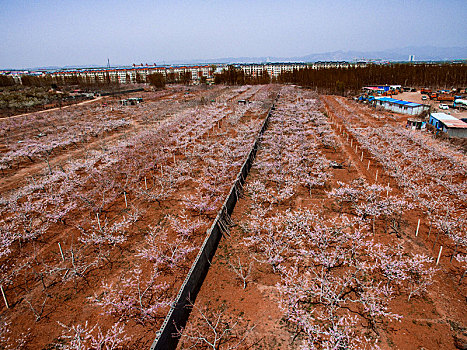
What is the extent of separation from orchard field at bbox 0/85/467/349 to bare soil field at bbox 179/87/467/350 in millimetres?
71

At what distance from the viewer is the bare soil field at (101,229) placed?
9.55 meters

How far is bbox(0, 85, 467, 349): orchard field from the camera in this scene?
9.11 m

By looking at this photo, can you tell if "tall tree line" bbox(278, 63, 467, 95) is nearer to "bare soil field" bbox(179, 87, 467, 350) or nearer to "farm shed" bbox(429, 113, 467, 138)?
"farm shed" bbox(429, 113, 467, 138)

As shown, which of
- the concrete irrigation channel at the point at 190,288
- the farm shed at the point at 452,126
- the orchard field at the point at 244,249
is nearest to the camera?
the concrete irrigation channel at the point at 190,288

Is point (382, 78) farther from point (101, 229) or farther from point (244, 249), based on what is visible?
point (101, 229)

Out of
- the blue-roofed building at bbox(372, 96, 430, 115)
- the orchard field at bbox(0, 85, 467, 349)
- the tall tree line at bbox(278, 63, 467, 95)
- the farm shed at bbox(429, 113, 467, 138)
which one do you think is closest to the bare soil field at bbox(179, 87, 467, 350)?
the orchard field at bbox(0, 85, 467, 349)

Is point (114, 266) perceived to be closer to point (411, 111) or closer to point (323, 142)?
point (323, 142)

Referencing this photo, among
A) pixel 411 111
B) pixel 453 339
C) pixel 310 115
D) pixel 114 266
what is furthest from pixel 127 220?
pixel 411 111

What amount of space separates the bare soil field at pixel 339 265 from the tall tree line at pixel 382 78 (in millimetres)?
64456

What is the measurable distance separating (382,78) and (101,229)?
11315 cm

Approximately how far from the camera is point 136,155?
25953 millimetres

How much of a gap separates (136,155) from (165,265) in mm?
16633

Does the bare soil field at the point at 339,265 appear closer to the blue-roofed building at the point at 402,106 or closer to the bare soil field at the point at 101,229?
the bare soil field at the point at 101,229

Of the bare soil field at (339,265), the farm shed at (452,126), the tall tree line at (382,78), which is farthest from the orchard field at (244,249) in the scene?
the tall tree line at (382,78)
